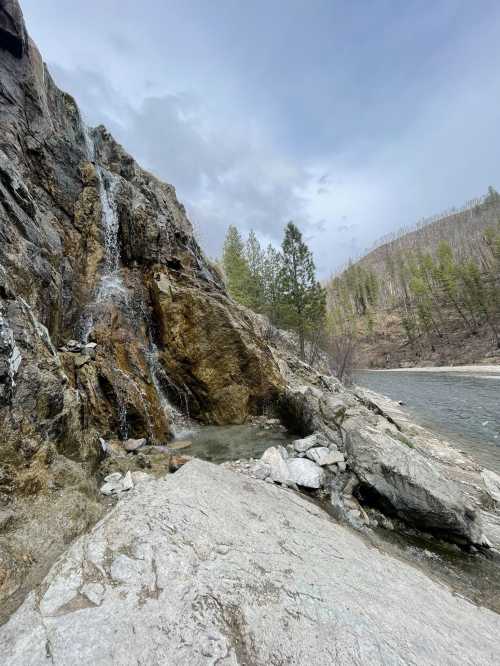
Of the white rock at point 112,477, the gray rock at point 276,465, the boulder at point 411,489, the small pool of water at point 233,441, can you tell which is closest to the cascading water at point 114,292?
the small pool of water at point 233,441

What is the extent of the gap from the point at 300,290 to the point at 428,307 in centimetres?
4551

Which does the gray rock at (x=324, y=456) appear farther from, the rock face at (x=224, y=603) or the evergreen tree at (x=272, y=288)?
the evergreen tree at (x=272, y=288)

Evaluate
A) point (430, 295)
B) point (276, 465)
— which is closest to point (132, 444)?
point (276, 465)

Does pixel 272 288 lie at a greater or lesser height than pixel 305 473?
greater

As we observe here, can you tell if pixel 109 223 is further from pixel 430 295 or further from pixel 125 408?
pixel 430 295

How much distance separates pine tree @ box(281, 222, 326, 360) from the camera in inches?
1057

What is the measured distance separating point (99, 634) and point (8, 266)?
7.61 m

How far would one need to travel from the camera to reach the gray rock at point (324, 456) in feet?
21.7

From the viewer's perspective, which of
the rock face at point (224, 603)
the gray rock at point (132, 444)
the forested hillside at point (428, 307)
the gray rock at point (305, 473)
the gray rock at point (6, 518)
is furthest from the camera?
the forested hillside at point (428, 307)

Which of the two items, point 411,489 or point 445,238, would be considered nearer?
point 411,489

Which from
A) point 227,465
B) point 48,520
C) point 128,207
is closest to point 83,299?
point 128,207

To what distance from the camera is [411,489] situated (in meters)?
5.22

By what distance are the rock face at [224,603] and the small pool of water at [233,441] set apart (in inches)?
169

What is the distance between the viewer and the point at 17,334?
5.12 m
